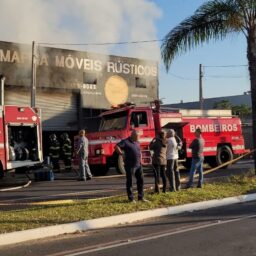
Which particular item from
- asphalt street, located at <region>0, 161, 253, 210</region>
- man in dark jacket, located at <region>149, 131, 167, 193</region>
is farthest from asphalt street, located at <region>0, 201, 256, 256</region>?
asphalt street, located at <region>0, 161, 253, 210</region>

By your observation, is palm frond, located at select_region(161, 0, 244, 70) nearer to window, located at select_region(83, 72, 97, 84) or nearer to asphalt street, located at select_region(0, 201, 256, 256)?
asphalt street, located at select_region(0, 201, 256, 256)

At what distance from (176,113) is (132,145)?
967cm

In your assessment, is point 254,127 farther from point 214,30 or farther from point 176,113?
point 176,113

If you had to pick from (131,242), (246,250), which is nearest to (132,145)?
(131,242)

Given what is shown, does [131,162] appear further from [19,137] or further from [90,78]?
[90,78]

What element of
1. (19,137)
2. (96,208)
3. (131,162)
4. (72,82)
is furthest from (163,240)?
(72,82)

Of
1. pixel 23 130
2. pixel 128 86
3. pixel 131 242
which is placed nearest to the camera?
pixel 131 242

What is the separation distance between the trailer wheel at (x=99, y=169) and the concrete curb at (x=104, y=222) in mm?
8307

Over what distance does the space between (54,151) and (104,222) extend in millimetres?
12163

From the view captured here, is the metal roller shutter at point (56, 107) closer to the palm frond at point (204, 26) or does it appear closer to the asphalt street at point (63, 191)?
the asphalt street at point (63, 191)

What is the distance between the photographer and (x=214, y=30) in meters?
16.3

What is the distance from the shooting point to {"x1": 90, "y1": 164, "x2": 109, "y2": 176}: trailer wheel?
810 inches

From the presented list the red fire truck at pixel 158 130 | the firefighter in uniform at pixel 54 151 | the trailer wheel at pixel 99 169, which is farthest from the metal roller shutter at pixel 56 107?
the trailer wheel at pixel 99 169

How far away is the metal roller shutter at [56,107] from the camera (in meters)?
28.0
